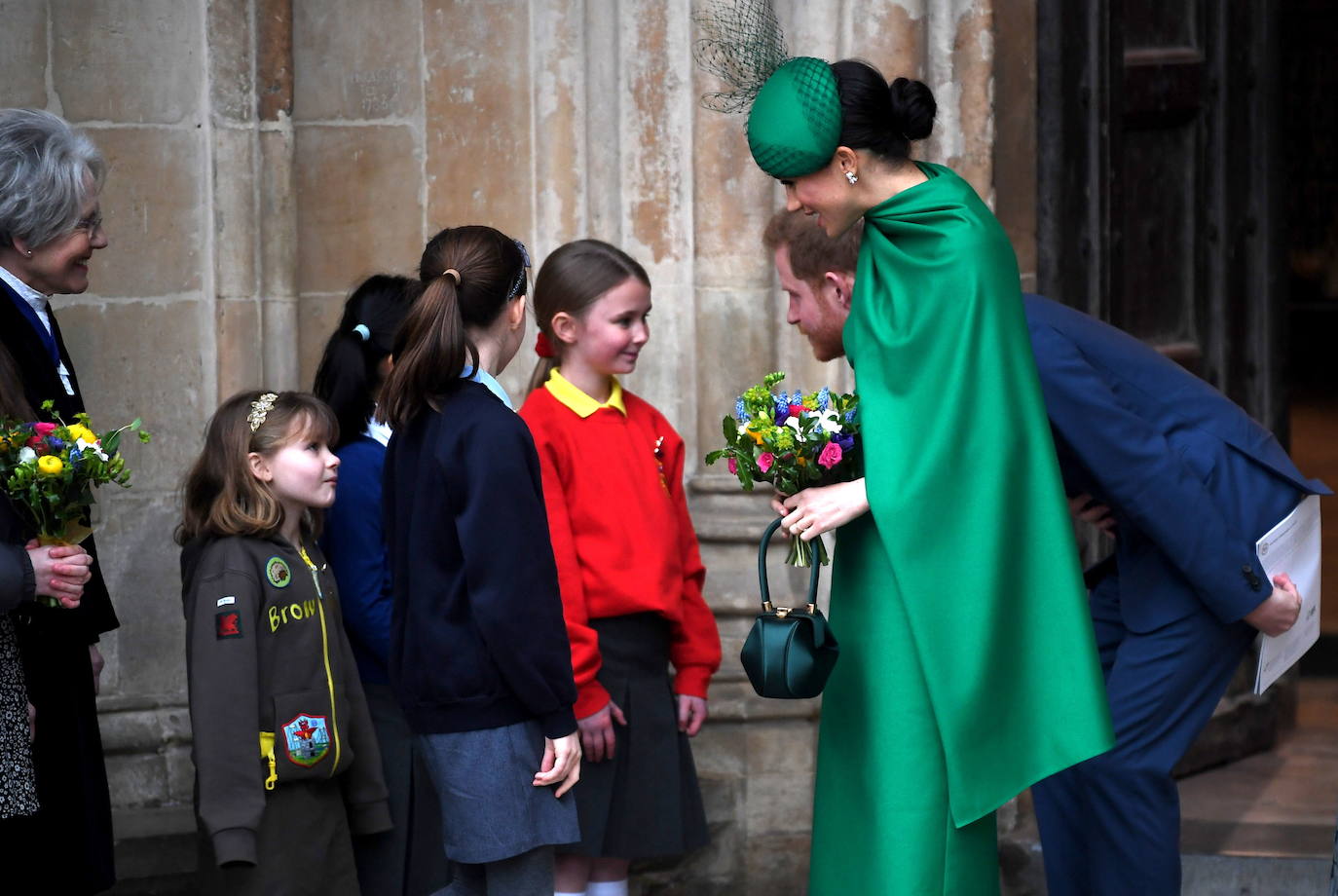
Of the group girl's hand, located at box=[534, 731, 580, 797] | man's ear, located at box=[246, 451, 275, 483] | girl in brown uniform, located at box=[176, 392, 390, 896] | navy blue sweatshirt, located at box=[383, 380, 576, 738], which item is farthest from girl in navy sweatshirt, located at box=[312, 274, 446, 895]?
girl's hand, located at box=[534, 731, 580, 797]

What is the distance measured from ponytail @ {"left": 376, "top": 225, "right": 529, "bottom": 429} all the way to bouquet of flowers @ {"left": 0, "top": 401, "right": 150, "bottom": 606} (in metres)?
0.50

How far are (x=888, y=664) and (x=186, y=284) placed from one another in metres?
2.33

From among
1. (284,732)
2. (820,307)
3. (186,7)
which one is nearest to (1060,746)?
(820,307)

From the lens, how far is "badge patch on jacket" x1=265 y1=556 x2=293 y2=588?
3451mm

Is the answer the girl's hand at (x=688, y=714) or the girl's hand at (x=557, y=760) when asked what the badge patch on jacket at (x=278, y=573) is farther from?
the girl's hand at (x=688, y=714)

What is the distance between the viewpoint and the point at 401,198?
15.3 ft

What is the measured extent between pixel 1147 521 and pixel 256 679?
5.29 feet

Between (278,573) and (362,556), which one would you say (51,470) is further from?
(362,556)

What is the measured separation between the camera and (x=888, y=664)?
9.40 ft

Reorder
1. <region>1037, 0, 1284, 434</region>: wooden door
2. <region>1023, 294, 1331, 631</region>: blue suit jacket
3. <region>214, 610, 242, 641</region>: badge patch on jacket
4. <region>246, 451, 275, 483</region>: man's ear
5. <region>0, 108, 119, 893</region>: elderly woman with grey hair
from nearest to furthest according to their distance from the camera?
<region>1023, 294, 1331, 631</region>: blue suit jacket
<region>0, 108, 119, 893</region>: elderly woman with grey hair
<region>214, 610, 242, 641</region>: badge patch on jacket
<region>246, 451, 275, 483</region>: man's ear
<region>1037, 0, 1284, 434</region>: wooden door

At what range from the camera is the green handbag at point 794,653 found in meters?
2.80

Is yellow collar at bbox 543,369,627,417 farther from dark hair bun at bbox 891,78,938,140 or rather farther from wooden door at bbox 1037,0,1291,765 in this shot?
wooden door at bbox 1037,0,1291,765

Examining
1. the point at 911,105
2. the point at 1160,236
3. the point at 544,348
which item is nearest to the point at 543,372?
the point at 544,348

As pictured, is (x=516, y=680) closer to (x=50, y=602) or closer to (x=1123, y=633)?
(x=50, y=602)
